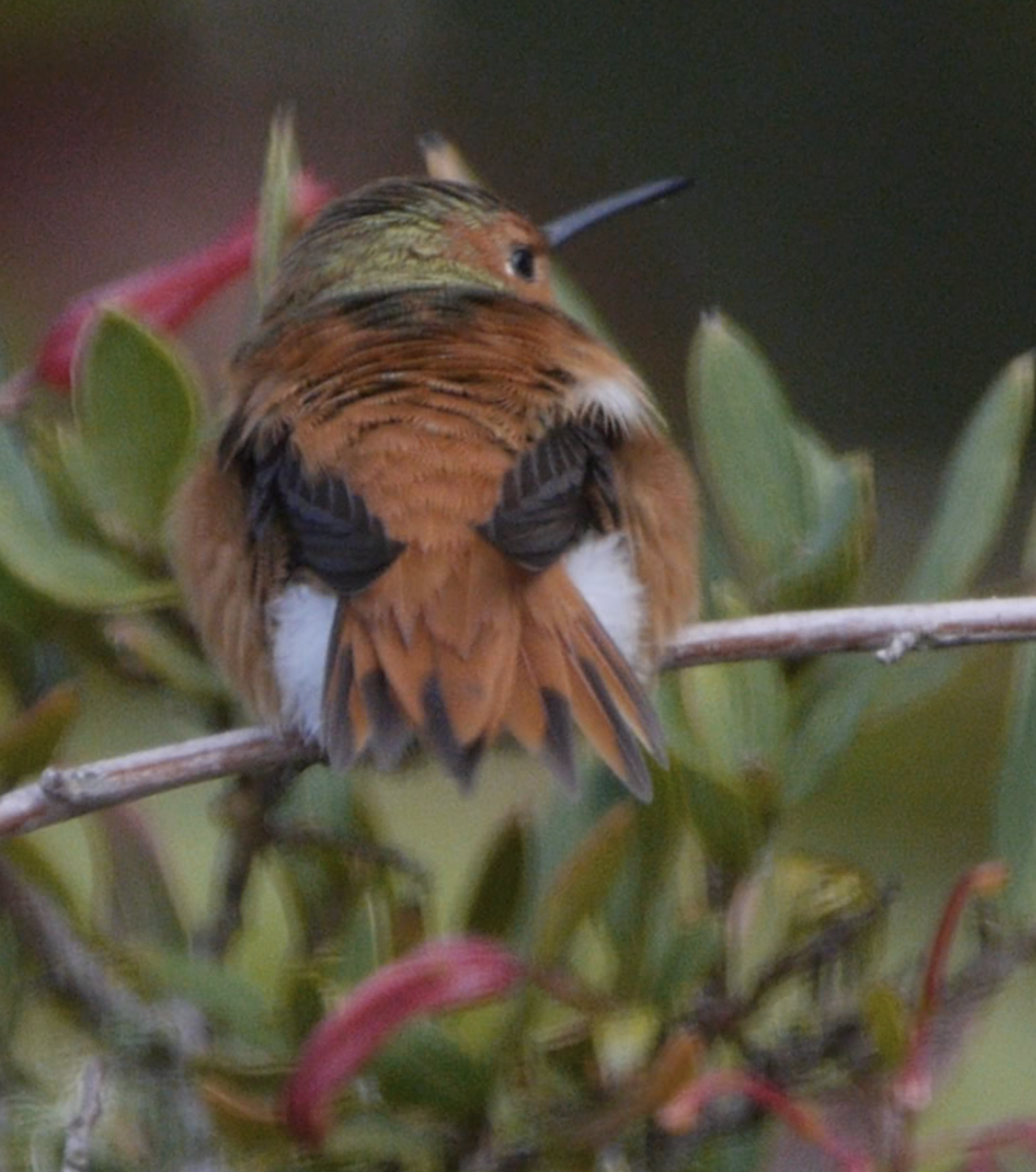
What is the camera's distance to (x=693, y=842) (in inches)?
60.4

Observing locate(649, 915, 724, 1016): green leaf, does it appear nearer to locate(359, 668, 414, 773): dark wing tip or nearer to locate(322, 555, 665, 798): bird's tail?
locate(322, 555, 665, 798): bird's tail

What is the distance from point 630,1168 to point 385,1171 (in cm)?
14

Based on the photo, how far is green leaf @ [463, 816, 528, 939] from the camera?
1.46 meters

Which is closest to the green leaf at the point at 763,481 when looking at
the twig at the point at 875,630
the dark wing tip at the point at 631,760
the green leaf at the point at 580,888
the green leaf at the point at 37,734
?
the twig at the point at 875,630

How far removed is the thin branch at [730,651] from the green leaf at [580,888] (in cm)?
20

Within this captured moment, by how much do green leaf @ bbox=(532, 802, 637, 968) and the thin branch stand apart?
0.20 m

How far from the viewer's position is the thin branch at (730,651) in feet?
4.78

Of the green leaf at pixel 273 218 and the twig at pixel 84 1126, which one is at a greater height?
the green leaf at pixel 273 218

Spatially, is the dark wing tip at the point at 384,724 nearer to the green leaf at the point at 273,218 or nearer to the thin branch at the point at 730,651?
the thin branch at the point at 730,651

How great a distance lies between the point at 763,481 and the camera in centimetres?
157

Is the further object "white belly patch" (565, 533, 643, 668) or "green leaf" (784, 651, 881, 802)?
"white belly patch" (565, 533, 643, 668)

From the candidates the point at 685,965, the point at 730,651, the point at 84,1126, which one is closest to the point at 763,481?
the point at 730,651

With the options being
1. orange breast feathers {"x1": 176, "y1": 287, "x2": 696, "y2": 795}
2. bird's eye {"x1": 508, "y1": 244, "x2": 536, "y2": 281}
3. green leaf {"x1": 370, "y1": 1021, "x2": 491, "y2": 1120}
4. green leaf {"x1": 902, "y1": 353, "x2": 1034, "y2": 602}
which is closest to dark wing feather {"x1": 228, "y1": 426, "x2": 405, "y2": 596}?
orange breast feathers {"x1": 176, "y1": 287, "x2": 696, "y2": 795}

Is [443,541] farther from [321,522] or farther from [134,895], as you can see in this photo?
[134,895]
